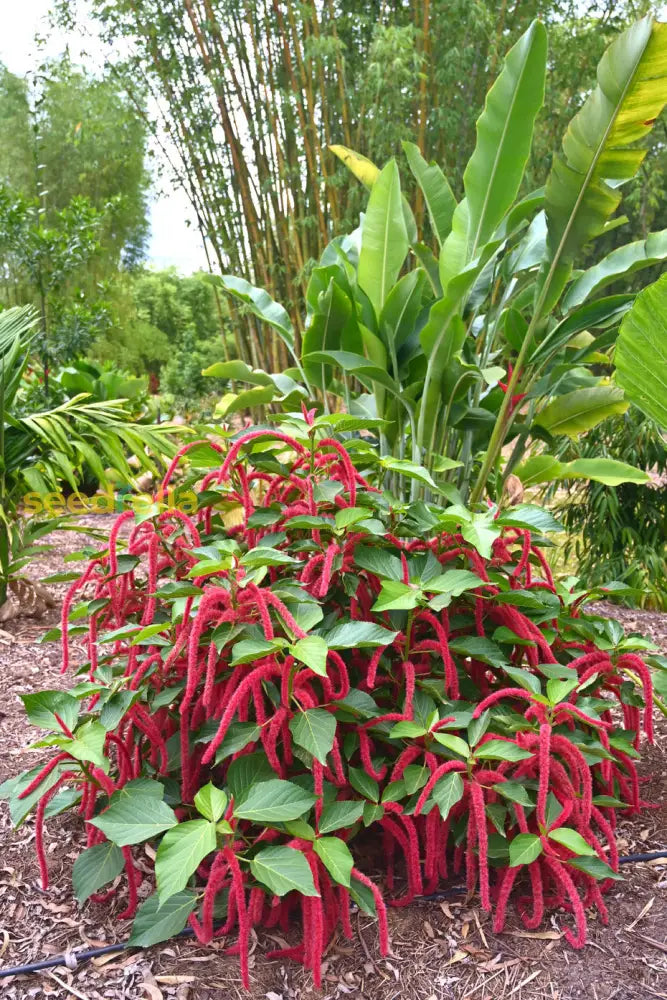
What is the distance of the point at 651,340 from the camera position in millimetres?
1145

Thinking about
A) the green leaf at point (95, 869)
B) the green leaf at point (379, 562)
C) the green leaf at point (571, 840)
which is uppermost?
the green leaf at point (379, 562)

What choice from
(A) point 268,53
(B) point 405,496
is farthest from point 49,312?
(B) point 405,496

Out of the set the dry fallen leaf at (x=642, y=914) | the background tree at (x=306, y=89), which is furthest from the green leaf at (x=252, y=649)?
the background tree at (x=306, y=89)

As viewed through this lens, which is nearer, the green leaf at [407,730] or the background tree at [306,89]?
the green leaf at [407,730]

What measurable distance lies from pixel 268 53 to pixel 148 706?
13.6 ft

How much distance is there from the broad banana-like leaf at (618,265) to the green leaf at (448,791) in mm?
894

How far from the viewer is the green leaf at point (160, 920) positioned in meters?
0.89

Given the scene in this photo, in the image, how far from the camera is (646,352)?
116 cm

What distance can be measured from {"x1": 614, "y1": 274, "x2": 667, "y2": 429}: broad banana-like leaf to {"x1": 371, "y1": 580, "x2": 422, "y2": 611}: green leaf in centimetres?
51

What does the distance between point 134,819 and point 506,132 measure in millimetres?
1159

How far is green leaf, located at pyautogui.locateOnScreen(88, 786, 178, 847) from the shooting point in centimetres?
84

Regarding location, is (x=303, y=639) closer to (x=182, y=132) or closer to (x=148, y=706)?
(x=148, y=706)

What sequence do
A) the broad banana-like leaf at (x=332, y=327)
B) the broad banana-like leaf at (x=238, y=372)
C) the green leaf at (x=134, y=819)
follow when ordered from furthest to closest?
the broad banana-like leaf at (x=238, y=372)
the broad banana-like leaf at (x=332, y=327)
the green leaf at (x=134, y=819)

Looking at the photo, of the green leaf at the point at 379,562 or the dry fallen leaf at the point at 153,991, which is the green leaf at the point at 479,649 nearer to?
the green leaf at the point at 379,562
